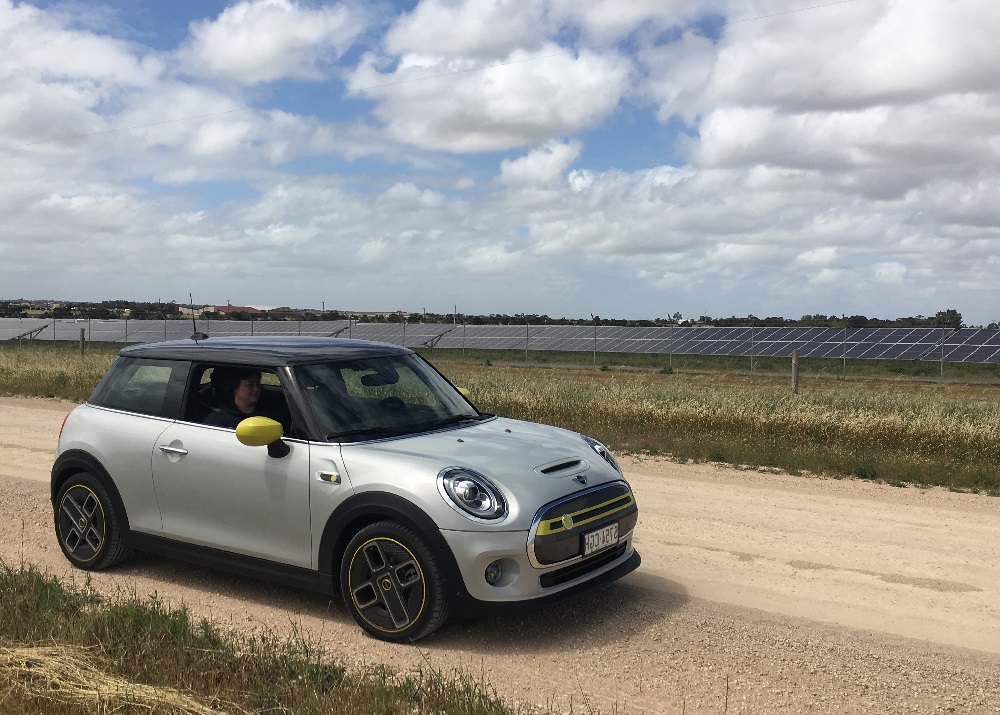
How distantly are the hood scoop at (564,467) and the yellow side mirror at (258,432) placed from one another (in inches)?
62.5

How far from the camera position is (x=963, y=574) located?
22.4 feet

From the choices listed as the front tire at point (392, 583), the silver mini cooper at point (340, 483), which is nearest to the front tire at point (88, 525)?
the silver mini cooper at point (340, 483)

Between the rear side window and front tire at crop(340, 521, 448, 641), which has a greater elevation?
the rear side window

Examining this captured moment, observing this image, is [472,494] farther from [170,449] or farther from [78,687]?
[170,449]

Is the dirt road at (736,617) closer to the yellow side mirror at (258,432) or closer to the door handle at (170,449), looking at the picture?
the door handle at (170,449)

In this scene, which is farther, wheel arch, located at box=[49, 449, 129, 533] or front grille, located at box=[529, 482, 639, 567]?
wheel arch, located at box=[49, 449, 129, 533]

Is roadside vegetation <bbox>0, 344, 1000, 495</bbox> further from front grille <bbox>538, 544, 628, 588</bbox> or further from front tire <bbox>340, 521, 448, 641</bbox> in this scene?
front tire <bbox>340, 521, 448, 641</bbox>

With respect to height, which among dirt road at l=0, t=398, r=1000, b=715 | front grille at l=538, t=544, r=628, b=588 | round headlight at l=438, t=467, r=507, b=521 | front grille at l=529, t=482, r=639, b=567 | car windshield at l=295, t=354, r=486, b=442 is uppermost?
car windshield at l=295, t=354, r=486, b=442

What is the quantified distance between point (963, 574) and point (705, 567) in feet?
6.21

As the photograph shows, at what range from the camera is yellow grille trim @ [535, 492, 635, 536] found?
5.00 m

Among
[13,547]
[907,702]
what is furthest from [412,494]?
[13,547]

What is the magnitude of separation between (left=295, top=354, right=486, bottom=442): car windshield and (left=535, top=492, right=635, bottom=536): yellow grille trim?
1.23m

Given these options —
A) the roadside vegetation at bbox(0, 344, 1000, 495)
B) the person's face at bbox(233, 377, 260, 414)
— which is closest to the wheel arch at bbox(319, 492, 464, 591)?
the person's face at bbox(233, 377, 260, 414)

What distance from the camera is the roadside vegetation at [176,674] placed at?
13.0 feet
